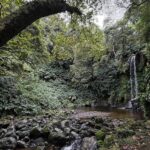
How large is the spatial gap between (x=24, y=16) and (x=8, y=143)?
202 inches

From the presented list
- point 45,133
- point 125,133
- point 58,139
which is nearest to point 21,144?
point 45,133

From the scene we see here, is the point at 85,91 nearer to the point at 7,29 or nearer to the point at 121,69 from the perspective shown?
the point at 121,69

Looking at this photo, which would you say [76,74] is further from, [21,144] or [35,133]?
[21,144]

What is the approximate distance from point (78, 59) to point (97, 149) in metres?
19.3

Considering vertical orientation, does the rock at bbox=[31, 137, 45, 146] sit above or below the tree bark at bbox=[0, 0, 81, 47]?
below

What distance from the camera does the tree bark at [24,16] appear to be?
374 cm

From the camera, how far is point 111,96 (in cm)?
2238

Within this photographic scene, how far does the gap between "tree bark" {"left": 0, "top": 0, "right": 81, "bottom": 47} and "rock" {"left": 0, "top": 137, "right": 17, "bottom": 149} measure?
482cm

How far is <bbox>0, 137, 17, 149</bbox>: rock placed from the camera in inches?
303

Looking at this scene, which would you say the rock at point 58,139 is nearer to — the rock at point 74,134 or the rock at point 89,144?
the rock at point 74,134

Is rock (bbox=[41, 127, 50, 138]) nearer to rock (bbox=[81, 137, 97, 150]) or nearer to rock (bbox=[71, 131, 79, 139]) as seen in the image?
rock (bbox=[71, 131, 79, 139])

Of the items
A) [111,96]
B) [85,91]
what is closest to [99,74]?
[85,91]

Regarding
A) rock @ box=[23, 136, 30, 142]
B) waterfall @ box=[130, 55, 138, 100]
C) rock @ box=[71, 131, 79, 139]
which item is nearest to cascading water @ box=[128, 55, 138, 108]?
waterfall @ box=[130, 55, 138, 100]

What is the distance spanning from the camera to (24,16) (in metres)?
3.87
